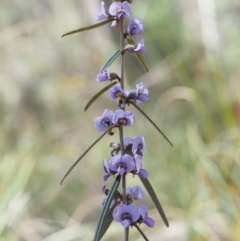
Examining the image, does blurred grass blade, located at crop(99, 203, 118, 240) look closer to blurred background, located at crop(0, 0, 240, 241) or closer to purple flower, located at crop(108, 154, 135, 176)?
purple flower, located at crop(108, 154, 135, 176)

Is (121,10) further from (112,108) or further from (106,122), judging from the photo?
(112,108)

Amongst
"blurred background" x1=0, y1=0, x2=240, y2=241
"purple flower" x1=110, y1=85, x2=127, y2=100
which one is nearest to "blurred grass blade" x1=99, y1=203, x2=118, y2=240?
"purple flower" x1=110, y1=85, x2=127, y2=100

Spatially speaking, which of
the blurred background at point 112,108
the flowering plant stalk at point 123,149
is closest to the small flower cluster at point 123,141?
the flowering plant stalk at point 123,149

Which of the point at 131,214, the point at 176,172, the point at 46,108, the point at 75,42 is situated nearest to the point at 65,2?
the point at 75,42

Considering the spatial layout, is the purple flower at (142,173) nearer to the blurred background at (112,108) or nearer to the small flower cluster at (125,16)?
the small flower cluster at (125,16)

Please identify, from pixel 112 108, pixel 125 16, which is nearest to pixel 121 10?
pixel 125 16
